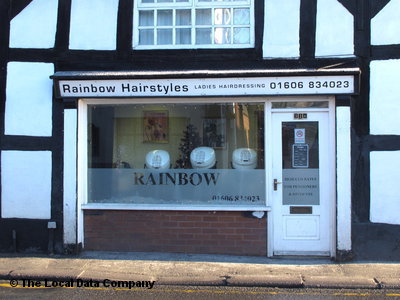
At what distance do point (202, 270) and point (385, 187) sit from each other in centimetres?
283

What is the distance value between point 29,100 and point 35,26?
114 cm

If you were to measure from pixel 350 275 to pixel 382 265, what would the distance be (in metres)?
0.69

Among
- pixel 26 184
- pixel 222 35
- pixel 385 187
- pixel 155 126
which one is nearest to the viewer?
pixel 385 187

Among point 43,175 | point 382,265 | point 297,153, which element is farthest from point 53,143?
point 382,265

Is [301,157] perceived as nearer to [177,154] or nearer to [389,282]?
[177,154]

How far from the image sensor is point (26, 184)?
6.30 m

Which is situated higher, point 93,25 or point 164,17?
point 164,17

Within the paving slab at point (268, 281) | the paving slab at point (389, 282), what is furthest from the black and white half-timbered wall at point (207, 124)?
the paving slab at point (268, 281)

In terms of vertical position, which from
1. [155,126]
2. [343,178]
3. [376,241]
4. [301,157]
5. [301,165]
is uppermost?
[155,126]

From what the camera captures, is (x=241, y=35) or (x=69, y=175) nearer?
(x=69, y=175)

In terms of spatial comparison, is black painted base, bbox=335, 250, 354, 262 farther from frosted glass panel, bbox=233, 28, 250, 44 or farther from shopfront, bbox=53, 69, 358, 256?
frosted glass panel, bbox=233, 28, 250, 44

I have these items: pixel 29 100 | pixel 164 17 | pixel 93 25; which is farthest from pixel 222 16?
pixel 29 100

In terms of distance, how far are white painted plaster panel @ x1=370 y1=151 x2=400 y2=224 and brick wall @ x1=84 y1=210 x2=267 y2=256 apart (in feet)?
5.27

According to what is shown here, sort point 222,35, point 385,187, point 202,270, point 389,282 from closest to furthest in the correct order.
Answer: point 389,282 → point 202,270 → point 385,187 → point 222,35
